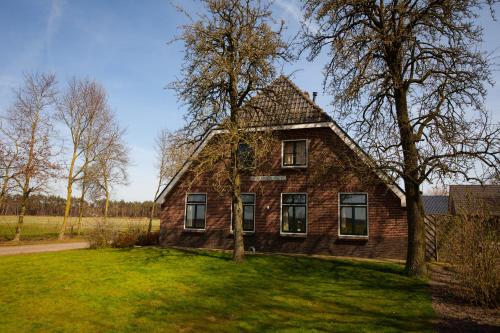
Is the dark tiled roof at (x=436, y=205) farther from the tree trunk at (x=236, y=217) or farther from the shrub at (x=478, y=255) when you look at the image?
the shrub at (x=478, y=255)

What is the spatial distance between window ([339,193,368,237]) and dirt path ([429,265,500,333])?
217 inches

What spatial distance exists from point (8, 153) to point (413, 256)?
24.3 metres

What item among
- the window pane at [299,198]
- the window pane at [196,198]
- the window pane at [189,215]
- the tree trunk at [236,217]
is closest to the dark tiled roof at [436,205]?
the window pane at [299,198]

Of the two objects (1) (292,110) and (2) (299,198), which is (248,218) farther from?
(1) (292,110)

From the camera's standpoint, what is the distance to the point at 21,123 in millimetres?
23828

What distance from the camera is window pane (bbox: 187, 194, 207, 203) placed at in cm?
1892

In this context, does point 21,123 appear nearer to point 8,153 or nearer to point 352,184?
point 8,153

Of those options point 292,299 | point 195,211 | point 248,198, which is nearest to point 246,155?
point 248,198

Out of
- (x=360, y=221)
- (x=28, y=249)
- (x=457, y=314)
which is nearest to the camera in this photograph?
(x=457, y=314)

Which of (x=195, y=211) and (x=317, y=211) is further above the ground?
(x=317, y=211)

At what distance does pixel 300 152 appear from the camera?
17.1 meters

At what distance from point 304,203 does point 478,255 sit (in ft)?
30.5

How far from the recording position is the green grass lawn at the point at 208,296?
629 centimetres

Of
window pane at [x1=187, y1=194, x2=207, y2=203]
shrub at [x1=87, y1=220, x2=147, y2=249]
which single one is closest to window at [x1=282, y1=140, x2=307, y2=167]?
window pane at [x1=187, y1=194, x2=207, y2=203]
